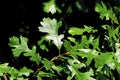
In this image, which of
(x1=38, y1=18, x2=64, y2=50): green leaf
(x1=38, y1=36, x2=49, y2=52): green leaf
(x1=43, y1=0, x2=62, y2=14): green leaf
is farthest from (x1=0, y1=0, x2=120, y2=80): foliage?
(x1=43, y1=0, x2=62, y2=14): green leaf

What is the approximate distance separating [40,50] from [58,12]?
1.46 ft

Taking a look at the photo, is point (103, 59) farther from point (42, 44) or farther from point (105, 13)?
point (42, 44)

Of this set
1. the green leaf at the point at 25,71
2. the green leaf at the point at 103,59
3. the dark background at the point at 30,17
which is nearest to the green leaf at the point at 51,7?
the dark background at the point at 30,17

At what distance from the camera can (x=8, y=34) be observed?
343cm

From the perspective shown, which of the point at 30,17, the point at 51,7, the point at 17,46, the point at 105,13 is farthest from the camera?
the point at 30,17

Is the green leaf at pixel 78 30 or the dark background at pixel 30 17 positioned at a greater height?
the dark background at pixel 30 17

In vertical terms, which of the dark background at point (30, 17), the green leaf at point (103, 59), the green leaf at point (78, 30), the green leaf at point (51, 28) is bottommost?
the green leaf at point (103, 59)

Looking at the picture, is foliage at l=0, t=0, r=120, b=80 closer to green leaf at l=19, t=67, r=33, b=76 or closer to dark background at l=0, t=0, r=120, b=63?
green leaf at l=19, t=67, r=33, b=76

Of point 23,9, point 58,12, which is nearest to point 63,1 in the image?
point 58,12

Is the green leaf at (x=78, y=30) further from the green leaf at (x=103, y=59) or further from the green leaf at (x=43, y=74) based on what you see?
the green leaf at (x=43, y=74)

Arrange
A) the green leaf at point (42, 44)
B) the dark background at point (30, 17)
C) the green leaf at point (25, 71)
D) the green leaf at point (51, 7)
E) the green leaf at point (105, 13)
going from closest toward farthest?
the green leaf at point (25, 71) < the green leaf at point (105, 13) < the green leaf at point (42, 44) < the green leaf at point (51, 7) < the dark background at point (30, 17)

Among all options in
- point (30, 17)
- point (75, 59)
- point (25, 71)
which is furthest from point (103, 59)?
point (30, 17)

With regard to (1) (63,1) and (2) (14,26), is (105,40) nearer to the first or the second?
(1) (63,1)

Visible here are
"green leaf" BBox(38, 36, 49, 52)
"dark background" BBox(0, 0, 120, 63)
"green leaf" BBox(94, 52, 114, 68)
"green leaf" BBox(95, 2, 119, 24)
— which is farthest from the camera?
"dark background" BBox(0, 0, 120, 63)
